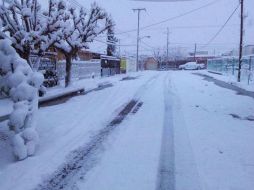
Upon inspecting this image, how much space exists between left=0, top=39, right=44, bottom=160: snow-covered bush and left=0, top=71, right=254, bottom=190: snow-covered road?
0.99 feet

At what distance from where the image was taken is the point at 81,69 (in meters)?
27.8

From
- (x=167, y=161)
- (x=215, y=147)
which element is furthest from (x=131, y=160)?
(x=215, y=147)

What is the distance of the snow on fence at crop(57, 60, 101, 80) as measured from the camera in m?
22.5

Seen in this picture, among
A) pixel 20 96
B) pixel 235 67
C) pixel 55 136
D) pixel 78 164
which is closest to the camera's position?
pixel 78 164

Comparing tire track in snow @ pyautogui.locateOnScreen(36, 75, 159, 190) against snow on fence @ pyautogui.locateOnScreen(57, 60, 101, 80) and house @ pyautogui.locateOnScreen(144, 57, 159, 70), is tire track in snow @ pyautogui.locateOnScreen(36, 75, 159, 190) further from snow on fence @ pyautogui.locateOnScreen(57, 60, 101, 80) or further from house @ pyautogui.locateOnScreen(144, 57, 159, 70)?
house @ pyautogui.locateOnScreen(144, 57, 159, 70)

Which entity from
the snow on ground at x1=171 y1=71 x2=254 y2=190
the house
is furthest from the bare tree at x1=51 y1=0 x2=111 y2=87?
the house

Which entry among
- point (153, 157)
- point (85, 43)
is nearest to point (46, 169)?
point (153, 157)

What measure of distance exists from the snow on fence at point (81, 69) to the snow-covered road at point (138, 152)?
11983 millimetres

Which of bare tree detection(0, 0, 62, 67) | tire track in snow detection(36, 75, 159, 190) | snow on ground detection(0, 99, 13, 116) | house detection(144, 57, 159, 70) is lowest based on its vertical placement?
tire track in snow detection(36, 75, 159, 190)

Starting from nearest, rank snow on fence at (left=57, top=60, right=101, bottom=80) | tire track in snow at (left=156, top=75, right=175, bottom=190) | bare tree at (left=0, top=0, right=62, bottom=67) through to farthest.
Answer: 1. tire track in snow at (left=156, top=75, right=175, bottom=190)
2. bare tree at (left=0, top=0, right=62, bottom=67)
3. snow on fence at (left=57, top=60, right=101, bottom=80)

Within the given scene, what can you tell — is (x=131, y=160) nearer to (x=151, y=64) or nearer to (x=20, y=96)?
(x=20, y=96)

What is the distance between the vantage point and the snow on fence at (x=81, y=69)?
2251 centimetres

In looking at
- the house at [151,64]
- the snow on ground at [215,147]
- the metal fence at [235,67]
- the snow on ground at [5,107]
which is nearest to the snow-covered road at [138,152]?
the snow on ground at [215,147]

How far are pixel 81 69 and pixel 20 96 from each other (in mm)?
21683
